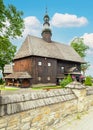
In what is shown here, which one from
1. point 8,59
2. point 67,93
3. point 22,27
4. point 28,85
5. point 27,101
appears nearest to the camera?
point 27,101

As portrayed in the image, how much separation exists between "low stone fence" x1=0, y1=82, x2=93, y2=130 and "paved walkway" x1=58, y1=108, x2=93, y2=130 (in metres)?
0.31

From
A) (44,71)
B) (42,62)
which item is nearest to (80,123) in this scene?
(42,62)

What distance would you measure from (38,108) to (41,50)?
29.3 m

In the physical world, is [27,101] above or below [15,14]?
below

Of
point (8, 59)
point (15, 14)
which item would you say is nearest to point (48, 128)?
point (15, 14)

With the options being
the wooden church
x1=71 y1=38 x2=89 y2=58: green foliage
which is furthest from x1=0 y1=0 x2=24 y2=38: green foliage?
x1=71 y1=38 x2=89 y2=58: green foliage

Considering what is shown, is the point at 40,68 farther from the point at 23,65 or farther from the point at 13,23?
the point at 13,23

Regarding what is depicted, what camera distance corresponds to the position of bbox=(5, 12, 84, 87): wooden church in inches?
1287

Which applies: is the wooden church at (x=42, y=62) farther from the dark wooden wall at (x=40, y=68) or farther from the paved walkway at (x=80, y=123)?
the paved walkway at (x=80, y=123)

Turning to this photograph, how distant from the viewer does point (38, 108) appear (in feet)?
18.9

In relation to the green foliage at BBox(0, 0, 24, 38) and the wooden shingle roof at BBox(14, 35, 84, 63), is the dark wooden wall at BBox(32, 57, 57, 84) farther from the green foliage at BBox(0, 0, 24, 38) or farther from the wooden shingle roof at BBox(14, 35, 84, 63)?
the green foliage at BBox(0, 0, 24, 38)

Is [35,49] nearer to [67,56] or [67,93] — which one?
[67,56]

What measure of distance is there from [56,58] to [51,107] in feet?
98.5

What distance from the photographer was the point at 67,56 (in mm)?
40375
